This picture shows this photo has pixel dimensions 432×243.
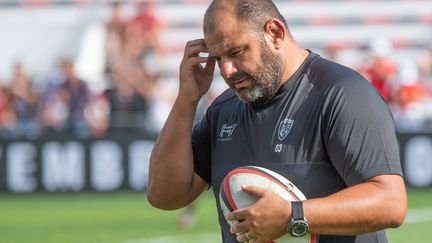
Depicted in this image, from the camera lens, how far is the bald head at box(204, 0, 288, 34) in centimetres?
441

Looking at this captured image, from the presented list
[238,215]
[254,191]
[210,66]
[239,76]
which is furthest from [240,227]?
[210,66]

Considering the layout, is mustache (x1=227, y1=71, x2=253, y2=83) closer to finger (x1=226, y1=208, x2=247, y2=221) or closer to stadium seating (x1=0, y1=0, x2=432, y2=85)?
finger (x1=226, y1=208, x2=247, y2=221)

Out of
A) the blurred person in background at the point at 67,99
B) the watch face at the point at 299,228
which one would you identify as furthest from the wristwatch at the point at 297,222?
the blurred person in background at the point at 67,99

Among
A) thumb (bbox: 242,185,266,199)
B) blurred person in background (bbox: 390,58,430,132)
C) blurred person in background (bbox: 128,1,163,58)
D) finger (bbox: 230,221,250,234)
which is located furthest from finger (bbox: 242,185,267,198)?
blurred person in background (bbox: 128,1,163,58)

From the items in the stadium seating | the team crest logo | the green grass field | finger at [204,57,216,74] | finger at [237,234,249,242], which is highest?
finger at [204,57,216,74]

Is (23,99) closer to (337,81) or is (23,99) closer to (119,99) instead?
(119,99)

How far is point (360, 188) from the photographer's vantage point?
407 centimetres

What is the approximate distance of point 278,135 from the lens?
447 centimetres

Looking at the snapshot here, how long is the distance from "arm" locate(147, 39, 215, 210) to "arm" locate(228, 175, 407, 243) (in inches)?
36.8

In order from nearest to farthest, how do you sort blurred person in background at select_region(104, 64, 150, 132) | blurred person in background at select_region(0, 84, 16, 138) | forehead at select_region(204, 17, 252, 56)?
forehead at select_region(204, 17, 252, 56) < blurred person in background at select_region(104, 64, 150, 132) < blurred person in background at select_region(0, 84, 16, 138)

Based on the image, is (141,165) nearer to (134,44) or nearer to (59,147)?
(59,147)

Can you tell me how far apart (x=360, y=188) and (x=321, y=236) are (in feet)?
1.12

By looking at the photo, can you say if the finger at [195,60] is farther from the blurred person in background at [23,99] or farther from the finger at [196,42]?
the blurred person in background at [23,99]

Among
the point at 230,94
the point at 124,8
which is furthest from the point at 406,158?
the point at 230,94
